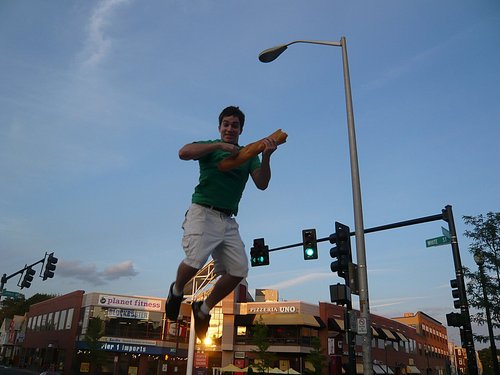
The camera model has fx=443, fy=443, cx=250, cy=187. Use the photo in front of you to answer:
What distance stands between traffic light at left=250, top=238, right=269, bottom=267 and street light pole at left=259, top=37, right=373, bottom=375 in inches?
252

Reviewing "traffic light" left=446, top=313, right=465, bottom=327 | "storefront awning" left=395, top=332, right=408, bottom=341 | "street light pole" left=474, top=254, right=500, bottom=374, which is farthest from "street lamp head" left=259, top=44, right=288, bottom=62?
"storefront awning" left=395, top=332, right=408, bottom=341

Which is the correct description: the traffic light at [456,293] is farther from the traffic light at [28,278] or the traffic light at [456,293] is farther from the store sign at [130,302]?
the store sign at [130,302]

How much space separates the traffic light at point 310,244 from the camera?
46.3 feet

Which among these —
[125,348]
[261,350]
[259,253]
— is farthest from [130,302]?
[259,253]

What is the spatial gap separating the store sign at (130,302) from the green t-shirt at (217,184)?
43.6 metres

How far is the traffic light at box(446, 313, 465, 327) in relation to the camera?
13.5 metres

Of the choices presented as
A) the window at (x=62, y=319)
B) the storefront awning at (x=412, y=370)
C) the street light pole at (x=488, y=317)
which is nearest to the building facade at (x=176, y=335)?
the window at (x=62, y=319)

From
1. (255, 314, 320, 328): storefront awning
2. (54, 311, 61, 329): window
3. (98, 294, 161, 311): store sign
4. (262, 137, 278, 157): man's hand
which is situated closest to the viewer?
(262, 137, 278, 157): man's hand

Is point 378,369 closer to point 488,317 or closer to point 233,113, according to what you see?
point 488,317

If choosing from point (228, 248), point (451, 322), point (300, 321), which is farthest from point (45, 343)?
point (228, 248)

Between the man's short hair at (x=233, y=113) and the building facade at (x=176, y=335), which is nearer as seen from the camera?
the man's short hair at (x=233, y=113)

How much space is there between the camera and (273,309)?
144ft

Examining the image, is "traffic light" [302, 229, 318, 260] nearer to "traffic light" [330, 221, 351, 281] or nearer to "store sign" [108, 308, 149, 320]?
"traffic light" [330, 221, 351, 281]

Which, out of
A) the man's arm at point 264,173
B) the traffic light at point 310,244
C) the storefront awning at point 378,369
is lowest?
the storefront awning at point 378,369
